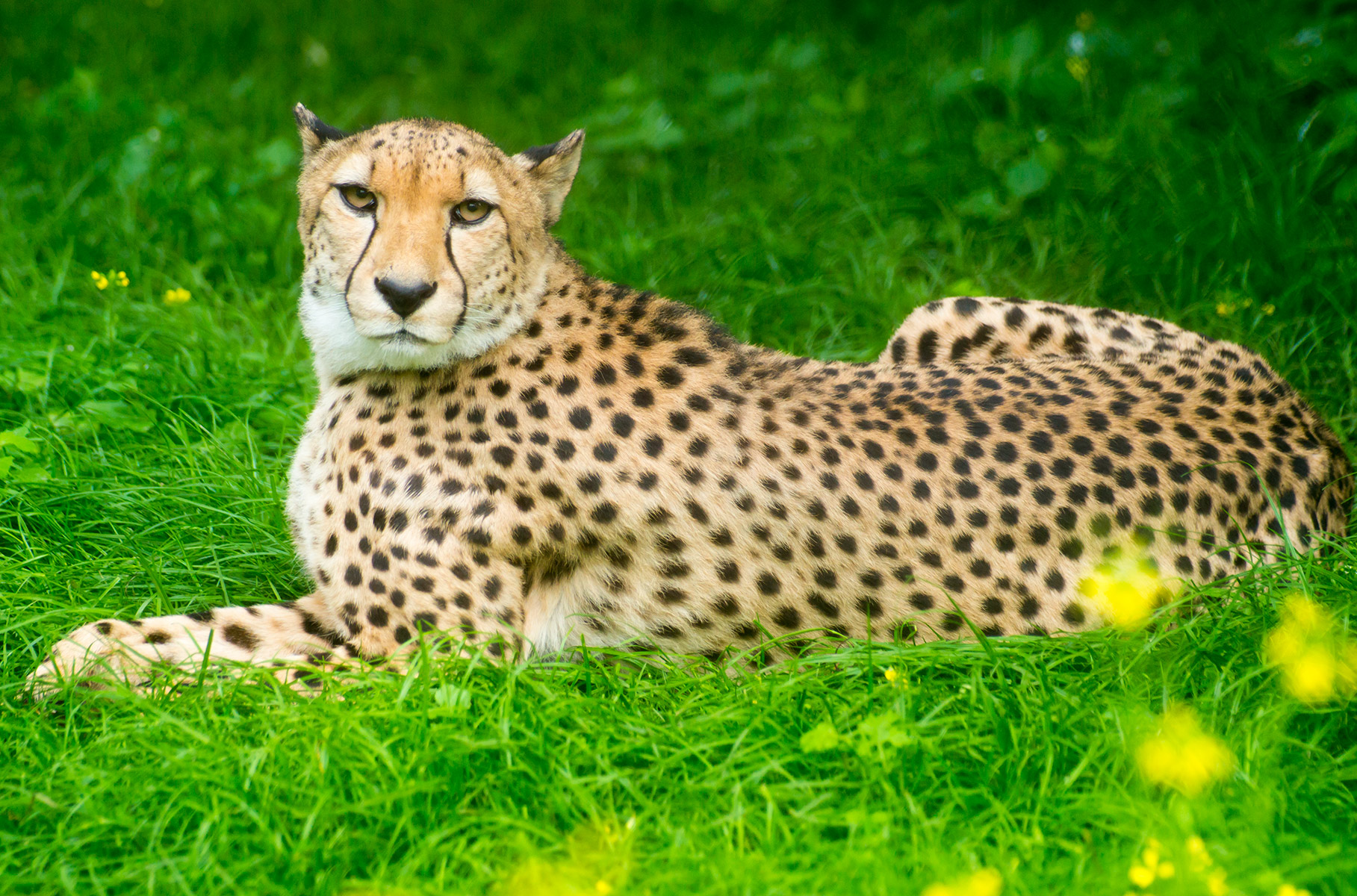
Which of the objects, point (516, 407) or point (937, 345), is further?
point (937, 345)

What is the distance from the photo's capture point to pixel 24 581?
12.6 ft

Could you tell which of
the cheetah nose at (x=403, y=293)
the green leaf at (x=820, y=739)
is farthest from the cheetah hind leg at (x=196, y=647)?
the green leaf at (x=820, y=739)

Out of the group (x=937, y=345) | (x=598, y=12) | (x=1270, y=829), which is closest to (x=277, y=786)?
(x=1270, y=829)

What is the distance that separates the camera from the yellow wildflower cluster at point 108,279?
5.52 meters

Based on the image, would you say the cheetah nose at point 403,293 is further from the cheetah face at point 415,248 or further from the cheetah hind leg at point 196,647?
the cheetah hind leg at point 196,647

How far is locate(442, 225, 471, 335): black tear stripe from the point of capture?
11.3ft

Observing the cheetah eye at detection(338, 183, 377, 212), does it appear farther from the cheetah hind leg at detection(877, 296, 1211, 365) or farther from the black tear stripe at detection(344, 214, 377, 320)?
the cheetah hind leg at detection(877, 296, 1211, 365)

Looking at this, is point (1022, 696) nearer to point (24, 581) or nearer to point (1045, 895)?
point (1045, 895)

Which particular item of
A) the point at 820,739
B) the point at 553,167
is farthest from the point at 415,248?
the point at 820,739

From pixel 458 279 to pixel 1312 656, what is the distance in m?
2.20

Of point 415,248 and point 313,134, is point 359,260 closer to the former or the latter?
point 415,248

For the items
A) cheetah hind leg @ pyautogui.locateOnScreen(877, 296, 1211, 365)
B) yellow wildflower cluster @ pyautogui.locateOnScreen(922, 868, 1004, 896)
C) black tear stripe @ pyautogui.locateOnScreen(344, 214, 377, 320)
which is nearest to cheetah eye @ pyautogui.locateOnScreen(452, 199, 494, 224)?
black tear stripe @ pyautogui.locateOnScreen(344, 214, 377, 320)

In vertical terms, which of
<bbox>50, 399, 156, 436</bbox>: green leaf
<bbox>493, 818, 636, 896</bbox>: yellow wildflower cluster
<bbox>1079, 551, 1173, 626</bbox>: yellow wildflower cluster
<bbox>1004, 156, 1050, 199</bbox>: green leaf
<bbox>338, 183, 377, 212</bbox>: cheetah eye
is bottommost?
<bbox>493, 818, 636, 896</bbox>: yellow wildflower cluster

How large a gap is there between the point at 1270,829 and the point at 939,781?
664 mm
